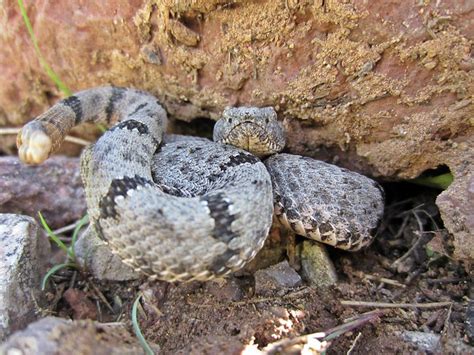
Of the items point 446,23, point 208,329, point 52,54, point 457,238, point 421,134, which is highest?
point 446,23

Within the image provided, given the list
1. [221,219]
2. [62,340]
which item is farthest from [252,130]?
[62,340]

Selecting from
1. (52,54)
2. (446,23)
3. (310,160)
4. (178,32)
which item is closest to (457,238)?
(310,160)

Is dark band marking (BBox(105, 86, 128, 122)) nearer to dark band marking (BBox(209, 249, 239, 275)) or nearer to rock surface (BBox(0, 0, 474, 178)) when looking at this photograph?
rock surface (BBox(0, 0, 474, 178))

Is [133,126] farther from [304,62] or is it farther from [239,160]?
[304,62]

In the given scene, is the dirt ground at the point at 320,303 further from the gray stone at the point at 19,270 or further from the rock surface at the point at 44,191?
the rock surface at the point at 44,191

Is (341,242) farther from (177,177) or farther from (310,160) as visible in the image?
(177,177)

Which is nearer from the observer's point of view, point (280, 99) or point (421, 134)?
point (421, 134)
